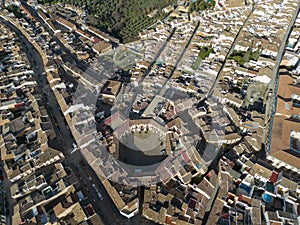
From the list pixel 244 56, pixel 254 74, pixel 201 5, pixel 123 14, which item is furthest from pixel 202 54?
pixel 123 14

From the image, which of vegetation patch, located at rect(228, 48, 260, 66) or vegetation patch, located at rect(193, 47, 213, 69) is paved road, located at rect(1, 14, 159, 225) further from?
vegetation patch, located at rect(228, 48, 260, 66)

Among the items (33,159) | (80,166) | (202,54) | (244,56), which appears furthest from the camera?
(202,54)

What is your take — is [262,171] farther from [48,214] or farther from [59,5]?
[59,5]

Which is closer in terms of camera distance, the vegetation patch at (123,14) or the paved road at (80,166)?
the paved road at (80,166)

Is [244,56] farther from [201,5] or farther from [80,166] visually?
[80,166]

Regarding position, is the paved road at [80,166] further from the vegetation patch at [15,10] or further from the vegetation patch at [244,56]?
the vegetation patch at [244,56]

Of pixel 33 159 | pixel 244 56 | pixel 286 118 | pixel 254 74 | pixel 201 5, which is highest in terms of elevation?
pixel 201 5

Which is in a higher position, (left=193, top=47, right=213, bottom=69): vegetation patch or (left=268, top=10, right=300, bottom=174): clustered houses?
(left=193, top=47, right=213, bottom=69): vegetation patch

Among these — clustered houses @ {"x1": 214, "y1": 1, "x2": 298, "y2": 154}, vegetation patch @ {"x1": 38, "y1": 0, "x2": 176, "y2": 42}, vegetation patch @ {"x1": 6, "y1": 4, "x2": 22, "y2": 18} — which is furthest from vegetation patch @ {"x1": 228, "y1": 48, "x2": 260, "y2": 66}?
vegetation patch @ {"x1": 6, "y1": 4, "x2": 22, "y2": 18}

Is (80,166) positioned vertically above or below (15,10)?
below

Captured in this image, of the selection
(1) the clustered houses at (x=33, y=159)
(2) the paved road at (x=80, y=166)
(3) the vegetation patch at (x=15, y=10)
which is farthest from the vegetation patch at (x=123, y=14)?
(2) the paved road at (x=80, y=166)

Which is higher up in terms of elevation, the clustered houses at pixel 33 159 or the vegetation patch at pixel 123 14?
the vegetation patch at pixel 123 14

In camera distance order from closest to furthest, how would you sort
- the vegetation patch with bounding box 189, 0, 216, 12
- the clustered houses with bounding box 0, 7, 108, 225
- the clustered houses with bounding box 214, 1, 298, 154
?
the clustered houses with bounding box 0, 7, 108, 225
the clustered houses with bounding box 214, 1, 298, 154
the vegetation patch with bounding box 189, 0, 216, 12
